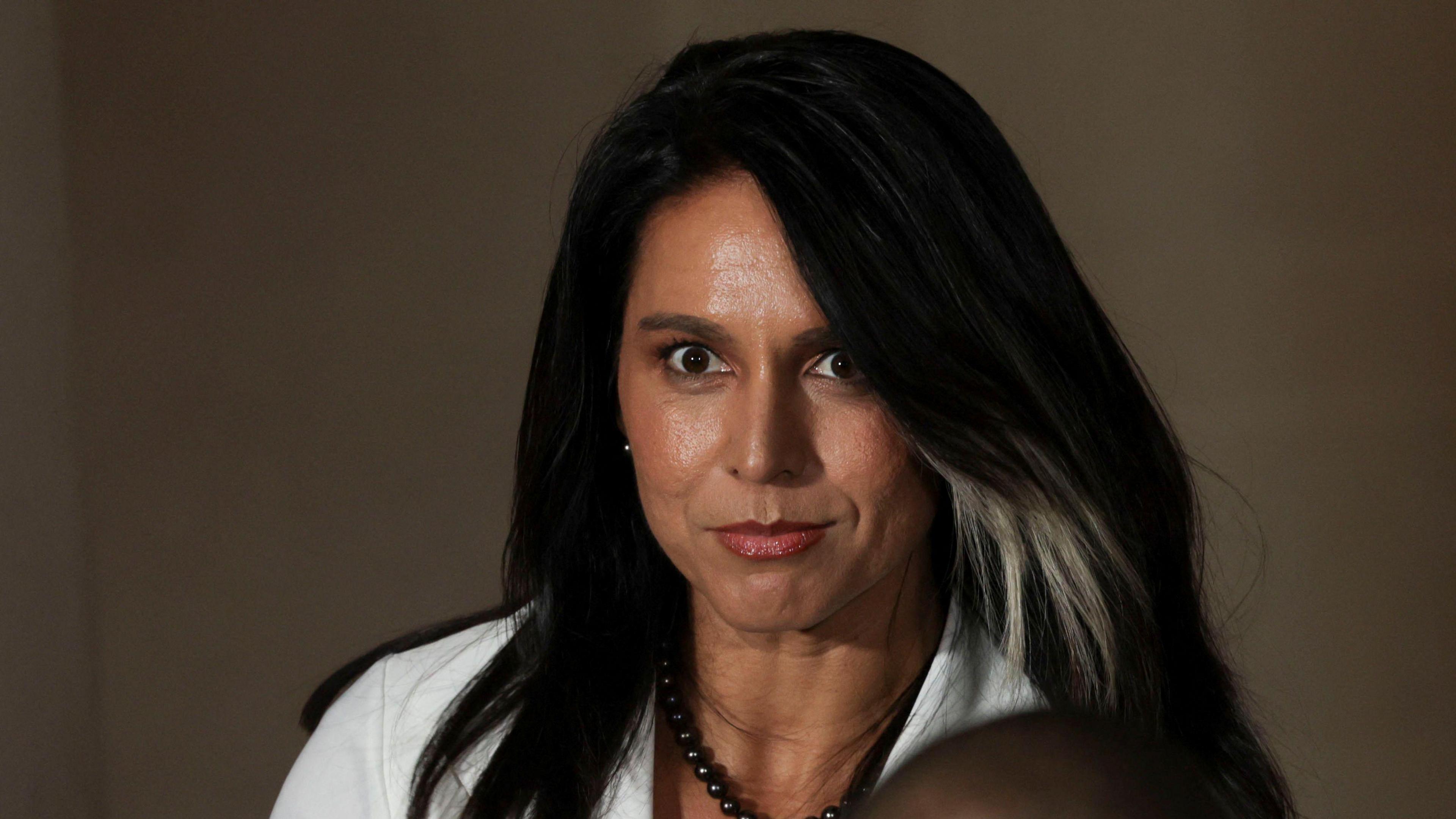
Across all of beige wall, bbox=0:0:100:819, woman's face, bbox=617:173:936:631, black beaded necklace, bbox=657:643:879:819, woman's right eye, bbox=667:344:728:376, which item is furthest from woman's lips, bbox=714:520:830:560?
beige wall, bbox=0:0:100:819

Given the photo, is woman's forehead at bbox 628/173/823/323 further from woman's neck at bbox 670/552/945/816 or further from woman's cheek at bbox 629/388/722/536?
woman's neck at bbox 670/552/945/816

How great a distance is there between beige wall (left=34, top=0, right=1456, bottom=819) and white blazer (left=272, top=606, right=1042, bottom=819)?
86 cm

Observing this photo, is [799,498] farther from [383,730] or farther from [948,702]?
[383,730]

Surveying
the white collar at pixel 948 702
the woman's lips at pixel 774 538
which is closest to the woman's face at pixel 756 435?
the woman's lips at pixel 774 538

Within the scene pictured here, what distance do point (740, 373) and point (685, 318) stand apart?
1.9 inches

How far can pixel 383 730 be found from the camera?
1.23 meters

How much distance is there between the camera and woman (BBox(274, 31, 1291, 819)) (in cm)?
102

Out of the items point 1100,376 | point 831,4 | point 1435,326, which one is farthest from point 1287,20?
point 1100,376

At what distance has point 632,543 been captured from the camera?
1268mm

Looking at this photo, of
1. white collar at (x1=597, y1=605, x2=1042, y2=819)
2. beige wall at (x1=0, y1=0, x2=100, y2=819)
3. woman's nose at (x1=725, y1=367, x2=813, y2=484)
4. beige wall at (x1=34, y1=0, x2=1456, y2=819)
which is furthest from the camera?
beige wall at (x1=34, y1=0, x2=1456, y2=819)

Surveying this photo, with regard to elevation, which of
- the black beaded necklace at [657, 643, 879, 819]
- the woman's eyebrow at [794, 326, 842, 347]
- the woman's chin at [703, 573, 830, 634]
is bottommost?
the black beaded necklace at [657, 643, 879, 819]

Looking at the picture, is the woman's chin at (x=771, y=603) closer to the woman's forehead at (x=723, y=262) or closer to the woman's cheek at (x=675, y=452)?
the woman's cheek at (x=675, y=452)

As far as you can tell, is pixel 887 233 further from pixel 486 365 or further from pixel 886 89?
pixel 486 365

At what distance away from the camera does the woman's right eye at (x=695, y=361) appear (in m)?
1.06
